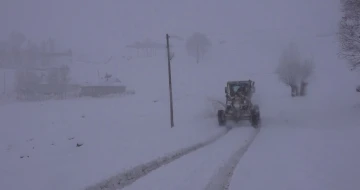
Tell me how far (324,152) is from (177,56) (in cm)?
9194

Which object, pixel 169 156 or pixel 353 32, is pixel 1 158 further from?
pixel 353 32

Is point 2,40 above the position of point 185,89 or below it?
above

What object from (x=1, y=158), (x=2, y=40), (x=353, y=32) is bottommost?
(x=1, y=158)

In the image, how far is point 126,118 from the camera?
3259 centimetres

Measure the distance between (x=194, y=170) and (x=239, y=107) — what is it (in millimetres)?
11497

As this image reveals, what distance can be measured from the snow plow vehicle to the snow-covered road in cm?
581

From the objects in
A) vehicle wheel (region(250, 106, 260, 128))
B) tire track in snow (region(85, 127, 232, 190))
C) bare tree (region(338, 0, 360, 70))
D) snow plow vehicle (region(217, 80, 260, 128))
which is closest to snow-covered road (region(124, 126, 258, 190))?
tire track in snow (region(85, 127, 232, 190))

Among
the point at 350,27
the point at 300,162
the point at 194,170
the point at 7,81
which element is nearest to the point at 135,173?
the point at 194,170

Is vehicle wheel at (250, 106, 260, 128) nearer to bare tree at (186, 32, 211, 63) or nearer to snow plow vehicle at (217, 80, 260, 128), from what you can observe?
snow plow vehicle at (217, 80, 260, 128)

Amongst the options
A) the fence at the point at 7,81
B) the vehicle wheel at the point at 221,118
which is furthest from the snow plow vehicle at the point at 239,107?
the fence at the point at 7,81

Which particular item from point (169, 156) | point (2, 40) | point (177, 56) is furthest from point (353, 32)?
point (2, 40)

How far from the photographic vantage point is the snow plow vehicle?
2069 cm

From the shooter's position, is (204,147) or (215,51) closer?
(204,147)

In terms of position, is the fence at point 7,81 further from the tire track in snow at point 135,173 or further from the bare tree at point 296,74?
the tire track in snow at point 135,173
